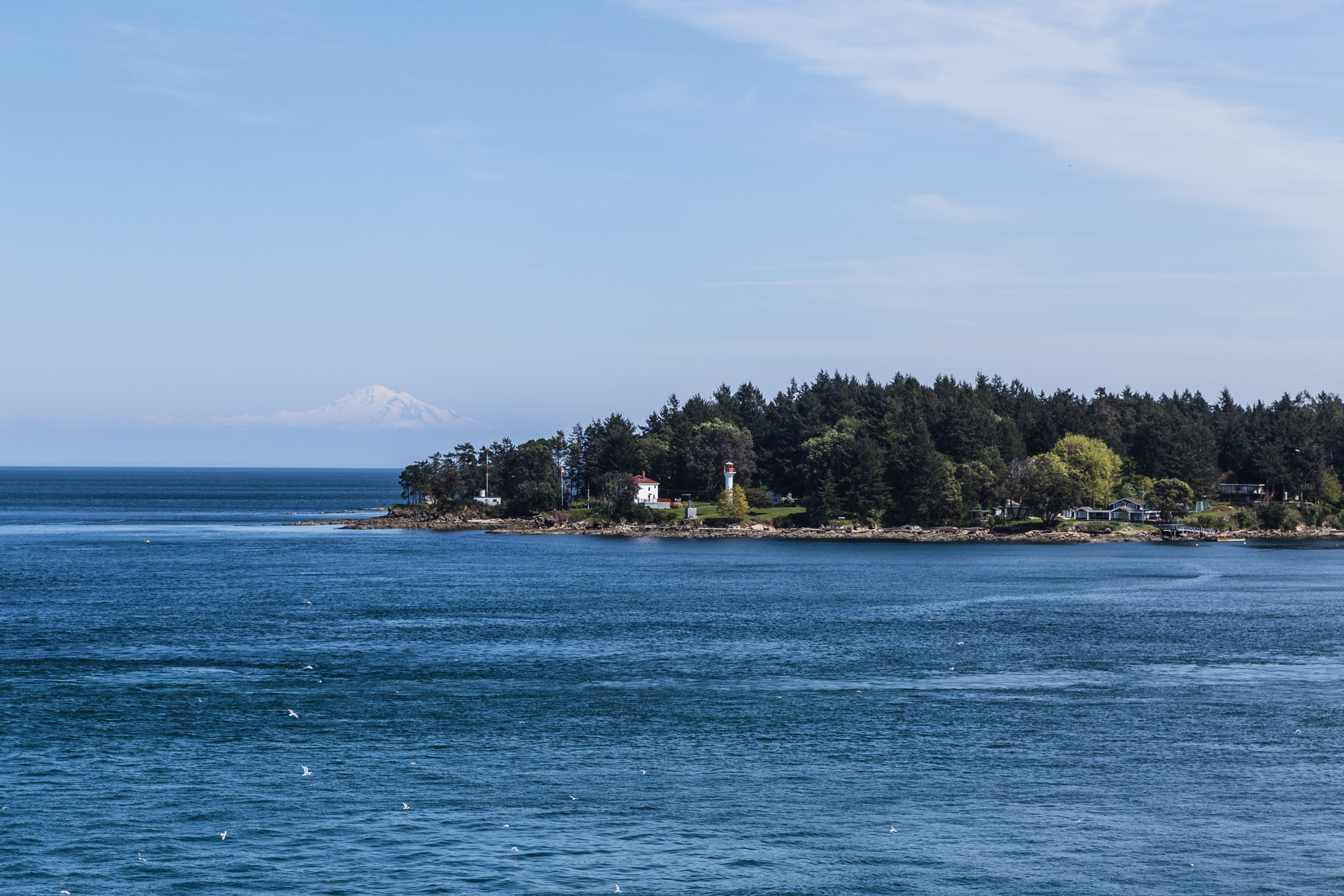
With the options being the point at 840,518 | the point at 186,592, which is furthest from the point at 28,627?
the point at 840,518

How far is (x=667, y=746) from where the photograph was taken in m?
45.7

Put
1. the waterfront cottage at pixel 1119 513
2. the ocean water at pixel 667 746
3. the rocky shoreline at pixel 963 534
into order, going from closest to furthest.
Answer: the ocean water at pixel 667 746
the rocky shoreline at pixel 963 534
the waterfront cottage at pixel 1119 513

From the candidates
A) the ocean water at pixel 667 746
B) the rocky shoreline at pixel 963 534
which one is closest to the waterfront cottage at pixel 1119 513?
the rocky shoreline at pixel 963 534

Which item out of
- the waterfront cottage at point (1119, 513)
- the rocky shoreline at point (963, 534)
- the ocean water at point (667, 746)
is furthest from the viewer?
the waterfront cottage at point (1119, 513)

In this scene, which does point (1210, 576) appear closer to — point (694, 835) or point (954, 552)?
point (954, 552)

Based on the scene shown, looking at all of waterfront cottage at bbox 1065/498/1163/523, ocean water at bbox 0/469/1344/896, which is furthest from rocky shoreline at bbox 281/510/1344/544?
ocean water at bbox 0/469/1344/896

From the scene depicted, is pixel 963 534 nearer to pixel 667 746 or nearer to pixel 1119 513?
pixel 1119 513

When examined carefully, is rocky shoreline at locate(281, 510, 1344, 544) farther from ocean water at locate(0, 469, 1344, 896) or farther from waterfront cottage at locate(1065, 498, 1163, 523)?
ocean water at locate(0, 469, 1344, 896)

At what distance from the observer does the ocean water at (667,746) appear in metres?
32.6

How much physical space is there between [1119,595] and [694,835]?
81250 mm

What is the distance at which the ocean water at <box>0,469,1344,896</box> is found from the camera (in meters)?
32.6

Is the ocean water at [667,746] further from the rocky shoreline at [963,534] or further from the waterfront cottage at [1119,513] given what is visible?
the waterfront cottage at [1119,513]

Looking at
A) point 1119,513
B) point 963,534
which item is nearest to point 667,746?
point 963,534

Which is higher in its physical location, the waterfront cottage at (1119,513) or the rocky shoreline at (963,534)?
the waterfront cottage at (1119,513)
